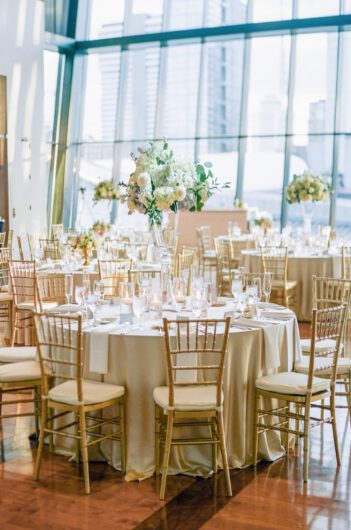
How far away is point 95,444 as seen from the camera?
477 centimetres

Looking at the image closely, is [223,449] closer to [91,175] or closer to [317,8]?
[317,8]

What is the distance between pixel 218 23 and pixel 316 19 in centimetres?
207

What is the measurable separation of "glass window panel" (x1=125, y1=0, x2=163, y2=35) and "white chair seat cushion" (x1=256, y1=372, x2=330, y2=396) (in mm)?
11860

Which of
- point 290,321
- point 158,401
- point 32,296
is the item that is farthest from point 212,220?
point 158,401

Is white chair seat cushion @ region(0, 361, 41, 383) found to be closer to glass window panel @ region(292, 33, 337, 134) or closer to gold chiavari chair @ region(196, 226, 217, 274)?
gold chiavari chair @ region(196, 226, 217, 274)

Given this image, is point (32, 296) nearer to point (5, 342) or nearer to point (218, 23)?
point (5, 342)

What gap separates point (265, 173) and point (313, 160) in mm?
979

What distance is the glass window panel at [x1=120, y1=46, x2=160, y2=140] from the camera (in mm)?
15406

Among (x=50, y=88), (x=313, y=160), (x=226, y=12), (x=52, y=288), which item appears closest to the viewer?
(x=52, y=288)

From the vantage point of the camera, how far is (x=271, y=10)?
14.1 m

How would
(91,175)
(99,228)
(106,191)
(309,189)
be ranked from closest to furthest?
(99,228) → (309,189) → (106,191) → (91,175)

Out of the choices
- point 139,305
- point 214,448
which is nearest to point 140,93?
point 139,305

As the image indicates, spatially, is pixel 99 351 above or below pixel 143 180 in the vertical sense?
below

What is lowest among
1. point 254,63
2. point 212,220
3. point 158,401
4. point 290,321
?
point 158,401
